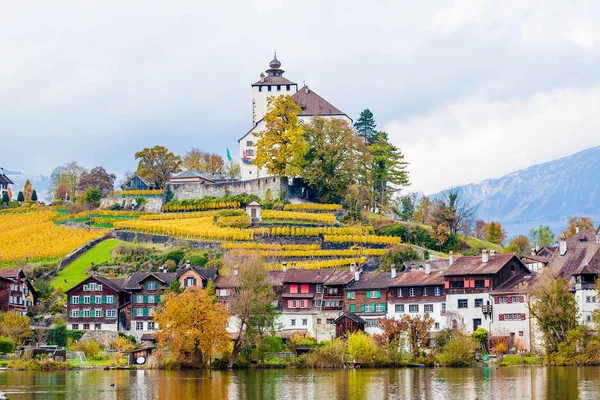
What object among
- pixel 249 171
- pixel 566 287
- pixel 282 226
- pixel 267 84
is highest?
pixel 267 84

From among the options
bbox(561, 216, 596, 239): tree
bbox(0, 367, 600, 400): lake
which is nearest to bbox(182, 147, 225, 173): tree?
bbox(561, 216, 596, 239): tree

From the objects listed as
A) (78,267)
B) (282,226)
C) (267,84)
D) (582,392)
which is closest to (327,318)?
(282,226)

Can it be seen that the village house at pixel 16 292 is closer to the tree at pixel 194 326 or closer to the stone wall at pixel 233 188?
the tree at pixel 194 326

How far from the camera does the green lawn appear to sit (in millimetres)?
107062

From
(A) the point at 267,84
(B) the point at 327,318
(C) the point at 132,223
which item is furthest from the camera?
(A) the point at 267,84

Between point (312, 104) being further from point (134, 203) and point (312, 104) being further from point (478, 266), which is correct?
point (478, 266)

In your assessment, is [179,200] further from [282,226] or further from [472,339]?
[472,339]

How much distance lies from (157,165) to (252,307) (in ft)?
200

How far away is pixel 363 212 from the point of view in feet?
408

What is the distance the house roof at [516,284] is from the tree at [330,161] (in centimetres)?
3864

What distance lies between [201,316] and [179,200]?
5101cm

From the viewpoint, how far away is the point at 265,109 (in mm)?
141625

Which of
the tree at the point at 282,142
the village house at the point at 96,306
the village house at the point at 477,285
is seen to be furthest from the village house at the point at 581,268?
the tree at the point at 282,142

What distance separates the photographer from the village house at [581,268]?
8012 cm
